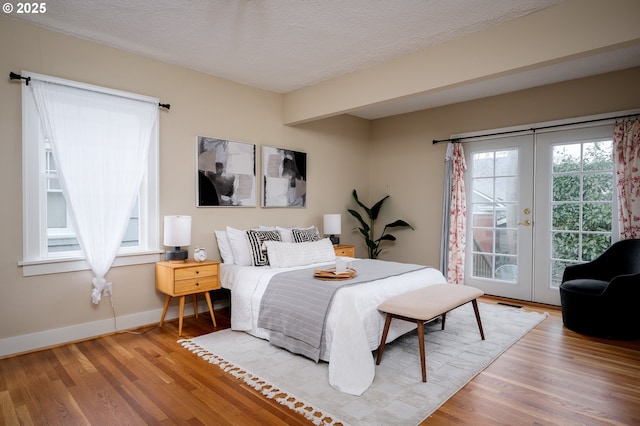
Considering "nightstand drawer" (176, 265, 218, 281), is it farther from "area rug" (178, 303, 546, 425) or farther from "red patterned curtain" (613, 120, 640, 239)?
"red patterned curtain" (613, 120, 640, 239)

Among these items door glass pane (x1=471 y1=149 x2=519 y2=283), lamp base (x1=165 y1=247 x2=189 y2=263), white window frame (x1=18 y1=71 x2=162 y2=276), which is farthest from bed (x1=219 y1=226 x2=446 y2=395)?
door glass pane (x1=471 y1=149 x2=519 y2=283)

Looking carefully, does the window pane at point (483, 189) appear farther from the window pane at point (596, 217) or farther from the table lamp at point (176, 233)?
the table lamp at point (176, 233)

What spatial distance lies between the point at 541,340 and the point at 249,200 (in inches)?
132

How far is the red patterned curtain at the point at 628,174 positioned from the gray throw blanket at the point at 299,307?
2556mm

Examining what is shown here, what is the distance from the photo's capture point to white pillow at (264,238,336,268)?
3705 mm

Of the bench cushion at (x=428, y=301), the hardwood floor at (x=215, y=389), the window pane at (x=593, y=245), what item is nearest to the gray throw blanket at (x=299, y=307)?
the bench cushion at (x=428, y=301)

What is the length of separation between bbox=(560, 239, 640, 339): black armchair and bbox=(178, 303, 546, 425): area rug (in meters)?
0.46

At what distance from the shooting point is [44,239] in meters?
3.12

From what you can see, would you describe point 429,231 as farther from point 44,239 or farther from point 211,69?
point 44,239

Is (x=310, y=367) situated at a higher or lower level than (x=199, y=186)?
lower

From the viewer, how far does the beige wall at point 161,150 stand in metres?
2.93

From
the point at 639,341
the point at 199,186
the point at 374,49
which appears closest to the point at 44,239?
the point at 199,186

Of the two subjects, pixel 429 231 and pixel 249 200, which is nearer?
pixel 249 200

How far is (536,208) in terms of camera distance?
4.59 m
